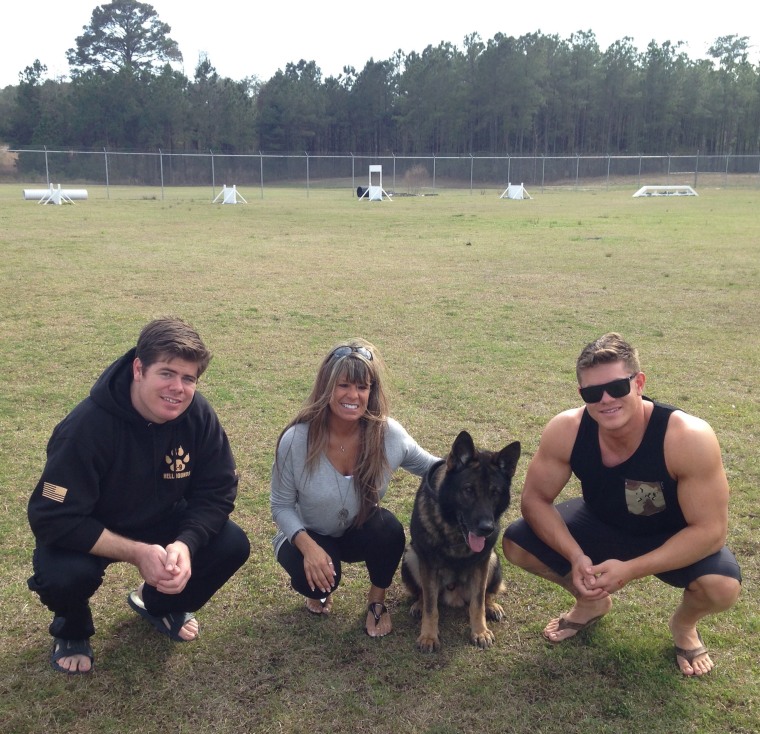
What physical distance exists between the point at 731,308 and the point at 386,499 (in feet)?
23.9

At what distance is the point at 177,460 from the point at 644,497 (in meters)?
1.98

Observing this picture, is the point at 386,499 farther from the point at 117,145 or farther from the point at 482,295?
the point at 117,145

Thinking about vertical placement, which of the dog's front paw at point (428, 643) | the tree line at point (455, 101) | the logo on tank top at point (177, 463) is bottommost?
the dog's front paw at point (428, 643)

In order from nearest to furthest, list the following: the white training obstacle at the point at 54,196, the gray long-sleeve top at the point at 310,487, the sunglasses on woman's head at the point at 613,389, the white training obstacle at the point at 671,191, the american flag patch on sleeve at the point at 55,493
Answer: the american flag patch on sleeve at the point at 55,493 < the sunglasses on woman's head at the point at 613,389 < the gray long-sleeve top at the point at 310,487 < the white training obstacle at the point at 54,196 < the white training obstacle at the point at 671,191

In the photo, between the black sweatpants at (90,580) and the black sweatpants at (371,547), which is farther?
the black sweatpants at (371,547)

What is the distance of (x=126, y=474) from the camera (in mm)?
2848

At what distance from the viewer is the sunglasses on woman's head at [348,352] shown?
3.08m

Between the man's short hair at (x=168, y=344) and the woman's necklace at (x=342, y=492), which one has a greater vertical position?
the man's short hair at (x=168, y=344)

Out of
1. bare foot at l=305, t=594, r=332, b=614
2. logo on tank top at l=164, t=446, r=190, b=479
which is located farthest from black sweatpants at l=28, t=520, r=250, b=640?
bare foot at l=305, t=594, r=332, b=614

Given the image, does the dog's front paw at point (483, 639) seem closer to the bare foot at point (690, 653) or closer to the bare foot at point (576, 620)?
the bare foot at point (576, 620)

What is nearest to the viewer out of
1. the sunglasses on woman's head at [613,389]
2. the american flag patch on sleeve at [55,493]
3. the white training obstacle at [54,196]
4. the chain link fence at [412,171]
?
the american flag patch on sleeve at [55,493]

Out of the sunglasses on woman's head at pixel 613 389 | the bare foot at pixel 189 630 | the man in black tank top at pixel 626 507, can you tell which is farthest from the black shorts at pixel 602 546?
the bare foot at pixel 189 630

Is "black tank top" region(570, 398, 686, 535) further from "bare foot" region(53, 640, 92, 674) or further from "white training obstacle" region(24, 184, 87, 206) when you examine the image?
"white training obstacle" region(24, 184, 87, 206)

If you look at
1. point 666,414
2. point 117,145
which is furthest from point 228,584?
point 117,145
